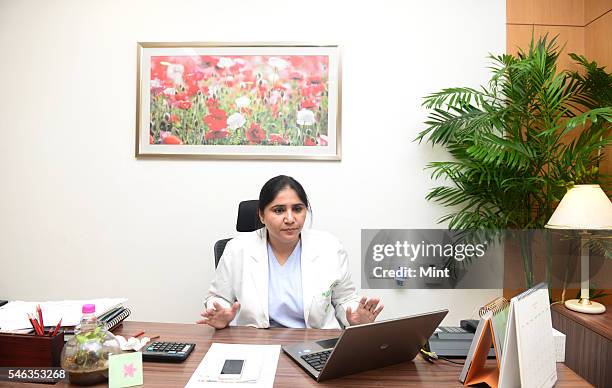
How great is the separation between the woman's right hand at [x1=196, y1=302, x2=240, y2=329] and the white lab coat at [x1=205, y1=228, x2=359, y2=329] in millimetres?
285

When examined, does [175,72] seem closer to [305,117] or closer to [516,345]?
[305,117]

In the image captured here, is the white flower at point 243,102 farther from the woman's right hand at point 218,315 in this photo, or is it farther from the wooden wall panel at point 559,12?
the wooden wall panel at point 559,12

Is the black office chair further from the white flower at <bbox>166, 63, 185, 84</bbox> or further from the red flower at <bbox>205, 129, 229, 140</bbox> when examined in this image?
the white flower at <bbox>166, 63, 185, 84</bbox>

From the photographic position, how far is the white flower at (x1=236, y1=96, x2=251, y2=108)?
9.39ft

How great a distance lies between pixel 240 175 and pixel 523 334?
2.11 m

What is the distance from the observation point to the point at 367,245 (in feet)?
9.43

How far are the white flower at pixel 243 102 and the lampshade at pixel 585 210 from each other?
193cm

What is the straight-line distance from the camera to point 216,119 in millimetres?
2869

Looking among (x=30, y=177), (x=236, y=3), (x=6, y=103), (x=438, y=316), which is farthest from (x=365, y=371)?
(x=6, y=103)

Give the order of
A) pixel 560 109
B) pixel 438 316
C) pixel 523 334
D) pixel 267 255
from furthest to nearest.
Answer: pixel 560 109
pixel 267 255
pixel 438 316
pixel 523 334

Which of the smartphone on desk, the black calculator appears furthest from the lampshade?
the black calculator

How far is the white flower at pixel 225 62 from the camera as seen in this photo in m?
2.86

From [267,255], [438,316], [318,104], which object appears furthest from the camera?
[318,104]

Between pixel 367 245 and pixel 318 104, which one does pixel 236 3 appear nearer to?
pixel 318 104
